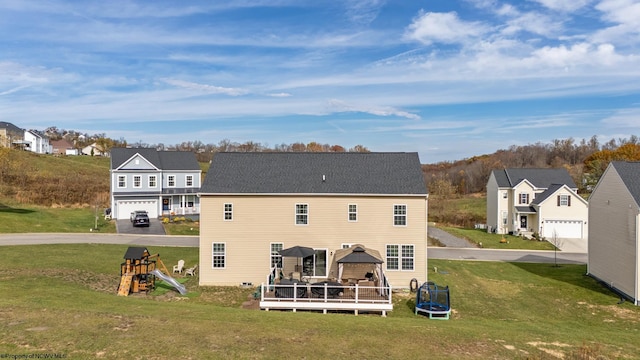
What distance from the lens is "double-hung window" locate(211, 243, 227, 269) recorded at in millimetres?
23984

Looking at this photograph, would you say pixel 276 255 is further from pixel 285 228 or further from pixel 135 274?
pixel 135 274

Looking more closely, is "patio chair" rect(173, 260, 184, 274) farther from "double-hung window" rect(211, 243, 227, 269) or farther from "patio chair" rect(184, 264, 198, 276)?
"double-hung window" rect(211, 243, 227, 269)

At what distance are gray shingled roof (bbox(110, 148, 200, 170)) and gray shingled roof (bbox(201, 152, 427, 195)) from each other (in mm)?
26508

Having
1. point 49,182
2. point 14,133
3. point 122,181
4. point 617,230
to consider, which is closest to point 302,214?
point 617,230

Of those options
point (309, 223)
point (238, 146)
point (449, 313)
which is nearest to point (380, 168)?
point (309, 223)

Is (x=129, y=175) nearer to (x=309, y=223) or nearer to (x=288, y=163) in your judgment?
(x=288, y=163)

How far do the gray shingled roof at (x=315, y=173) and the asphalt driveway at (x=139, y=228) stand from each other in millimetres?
18384

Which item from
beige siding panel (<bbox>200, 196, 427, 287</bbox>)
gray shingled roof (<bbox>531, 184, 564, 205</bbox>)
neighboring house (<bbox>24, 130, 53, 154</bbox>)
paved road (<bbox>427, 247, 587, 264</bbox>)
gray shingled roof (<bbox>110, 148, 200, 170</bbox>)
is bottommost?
paved road (<bbox>427, 247, 587, 264</bbox>)

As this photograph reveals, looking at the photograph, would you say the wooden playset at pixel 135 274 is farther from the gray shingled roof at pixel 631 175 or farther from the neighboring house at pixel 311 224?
the gray shingled roof at pixel 631 175

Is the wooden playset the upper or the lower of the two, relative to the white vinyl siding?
lower

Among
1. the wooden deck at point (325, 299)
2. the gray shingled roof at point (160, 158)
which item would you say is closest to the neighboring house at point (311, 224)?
the wooden deck at point (325, 299)

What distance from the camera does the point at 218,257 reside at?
24062mm

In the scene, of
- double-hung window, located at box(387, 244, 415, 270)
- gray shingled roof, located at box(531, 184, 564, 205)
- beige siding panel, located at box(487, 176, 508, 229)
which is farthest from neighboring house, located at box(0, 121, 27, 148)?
gray shingled roof, located at box(531, 184, 564, 205)

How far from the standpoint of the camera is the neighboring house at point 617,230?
22156 millimetres
